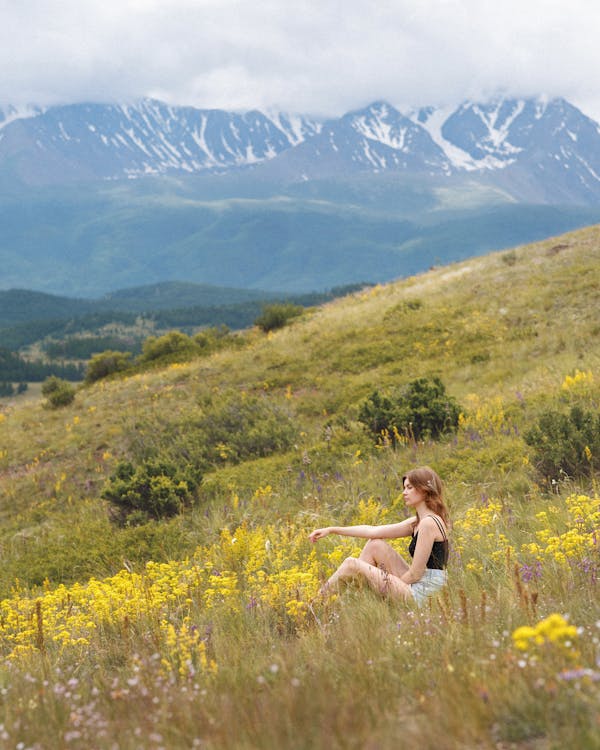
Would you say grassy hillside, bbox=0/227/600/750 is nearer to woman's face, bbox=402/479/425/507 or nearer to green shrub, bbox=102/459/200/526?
green shrub, bbox=102/459/200/526

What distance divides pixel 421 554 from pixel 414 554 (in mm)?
74

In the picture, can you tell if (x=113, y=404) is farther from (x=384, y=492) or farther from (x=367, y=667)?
(x=367, y=667)

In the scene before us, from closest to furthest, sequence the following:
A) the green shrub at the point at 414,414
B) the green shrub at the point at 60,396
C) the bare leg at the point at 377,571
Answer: the bare leg at the point at 377,571 < the green shrub at the point at 414,414 < the green shrub at the point at 60,396

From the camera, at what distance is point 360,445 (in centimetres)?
1042

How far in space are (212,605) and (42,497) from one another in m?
9.82

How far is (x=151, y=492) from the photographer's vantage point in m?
9.48

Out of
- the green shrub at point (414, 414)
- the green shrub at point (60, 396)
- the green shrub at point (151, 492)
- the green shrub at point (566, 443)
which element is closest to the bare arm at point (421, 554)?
the green shrub at point (566, 443)

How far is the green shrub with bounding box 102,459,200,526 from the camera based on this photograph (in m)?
9.34

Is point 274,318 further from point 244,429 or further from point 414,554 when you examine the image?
point 414,554

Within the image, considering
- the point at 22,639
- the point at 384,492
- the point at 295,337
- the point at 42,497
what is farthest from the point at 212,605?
the point at 295,337

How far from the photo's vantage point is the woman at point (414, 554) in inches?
181

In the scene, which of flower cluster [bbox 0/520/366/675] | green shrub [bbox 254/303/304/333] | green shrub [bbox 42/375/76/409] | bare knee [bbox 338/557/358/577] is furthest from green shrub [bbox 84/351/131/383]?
bare knee [bbox 338/557/358/577]

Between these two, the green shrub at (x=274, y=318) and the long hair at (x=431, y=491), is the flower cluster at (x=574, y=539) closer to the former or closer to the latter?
the long hair at (x=431, y=491)

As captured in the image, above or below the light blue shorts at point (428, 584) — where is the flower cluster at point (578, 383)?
above
